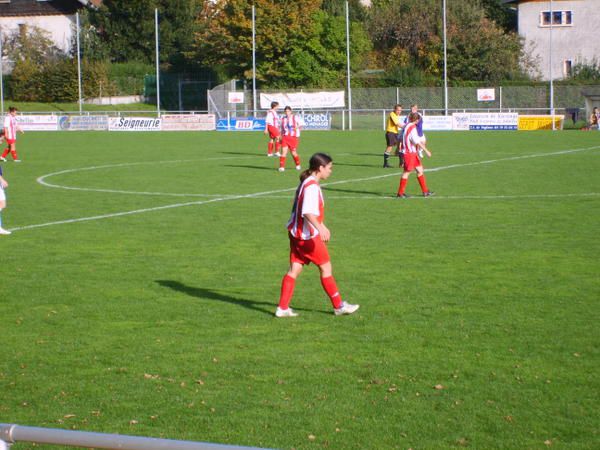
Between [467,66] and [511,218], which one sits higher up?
[467,66]

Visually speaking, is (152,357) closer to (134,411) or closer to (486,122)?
(134,411)

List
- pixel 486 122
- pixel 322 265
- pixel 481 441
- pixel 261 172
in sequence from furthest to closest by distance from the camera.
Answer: pixel 486 122, pixel 261 172, pixel 322 265, pixel 481 441

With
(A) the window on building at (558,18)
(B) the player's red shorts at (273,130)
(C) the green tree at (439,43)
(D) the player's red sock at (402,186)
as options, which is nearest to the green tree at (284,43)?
(C) the green tree at (439,43)

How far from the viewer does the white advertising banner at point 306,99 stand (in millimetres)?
62438

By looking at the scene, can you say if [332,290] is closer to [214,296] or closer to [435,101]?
[214,296]

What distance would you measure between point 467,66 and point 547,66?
695 centimetres

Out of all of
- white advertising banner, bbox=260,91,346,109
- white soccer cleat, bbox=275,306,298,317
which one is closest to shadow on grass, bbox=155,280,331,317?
white soccer cleat, bbox=275,306,298,317

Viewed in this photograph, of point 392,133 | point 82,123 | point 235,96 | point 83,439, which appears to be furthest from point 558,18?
point 83,439

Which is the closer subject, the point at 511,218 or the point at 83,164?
the point at 511,218

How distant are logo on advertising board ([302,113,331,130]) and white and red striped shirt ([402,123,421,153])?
38.1 m

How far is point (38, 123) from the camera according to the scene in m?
60.8

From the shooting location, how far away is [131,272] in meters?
13.0

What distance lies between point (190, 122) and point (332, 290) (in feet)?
165

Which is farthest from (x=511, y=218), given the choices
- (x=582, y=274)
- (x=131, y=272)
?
(x=131, y=272)
